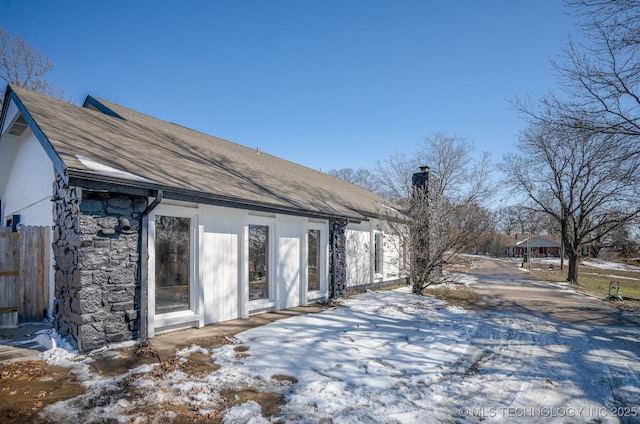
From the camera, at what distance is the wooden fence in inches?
231

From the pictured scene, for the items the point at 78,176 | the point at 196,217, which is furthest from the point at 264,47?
the point at 78,176

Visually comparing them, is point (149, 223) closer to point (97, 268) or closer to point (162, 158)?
point (97, 268)

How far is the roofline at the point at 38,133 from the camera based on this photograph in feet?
15.2

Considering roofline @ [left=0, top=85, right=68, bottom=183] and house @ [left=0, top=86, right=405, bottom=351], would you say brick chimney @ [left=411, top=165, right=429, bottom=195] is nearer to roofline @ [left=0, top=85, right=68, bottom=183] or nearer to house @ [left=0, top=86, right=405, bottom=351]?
house @ [left=0, top=86, right=405, bottom=351]

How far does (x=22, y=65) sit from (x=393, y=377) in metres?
21.6

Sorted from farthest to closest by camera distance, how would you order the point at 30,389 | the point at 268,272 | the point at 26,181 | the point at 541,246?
the point at 541,246 < the point at 268,272 < the point at 26,181 < the point at 30,389

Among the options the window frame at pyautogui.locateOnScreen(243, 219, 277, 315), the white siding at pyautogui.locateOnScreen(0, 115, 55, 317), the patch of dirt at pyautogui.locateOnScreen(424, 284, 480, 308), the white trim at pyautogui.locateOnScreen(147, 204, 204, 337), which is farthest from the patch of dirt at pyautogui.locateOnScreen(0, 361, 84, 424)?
the patch of dirt at pyautogui.locateOnScreen(424, 284, 480, 308)

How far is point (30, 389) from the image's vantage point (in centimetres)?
364

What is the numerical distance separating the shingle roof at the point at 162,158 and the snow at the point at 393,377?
2.51 m

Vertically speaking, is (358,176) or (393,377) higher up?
(358,176)

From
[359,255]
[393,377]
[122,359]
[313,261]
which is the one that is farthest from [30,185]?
[359,255]

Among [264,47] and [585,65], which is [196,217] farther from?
[585,65]

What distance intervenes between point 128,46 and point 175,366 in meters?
10.3

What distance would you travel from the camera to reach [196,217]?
630 cm
